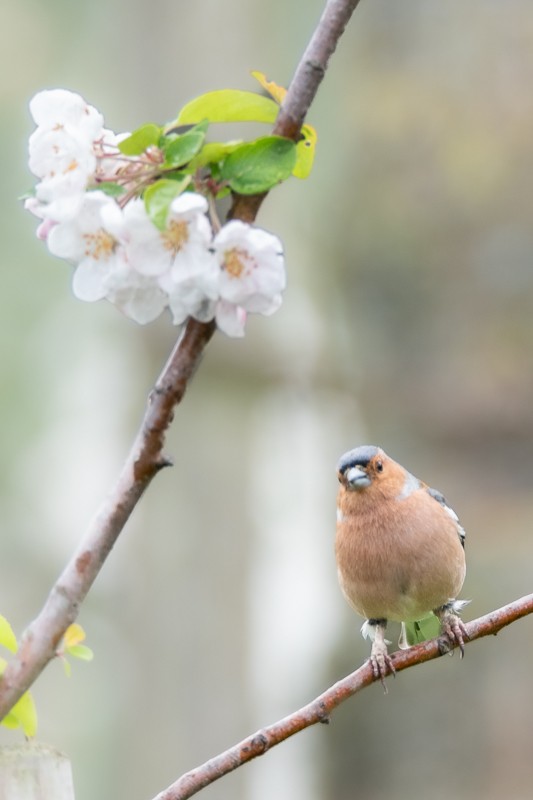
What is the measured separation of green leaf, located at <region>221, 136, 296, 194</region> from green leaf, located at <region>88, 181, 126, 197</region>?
0.12m

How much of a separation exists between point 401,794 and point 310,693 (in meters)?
0.76

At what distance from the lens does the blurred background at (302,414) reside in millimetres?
5953

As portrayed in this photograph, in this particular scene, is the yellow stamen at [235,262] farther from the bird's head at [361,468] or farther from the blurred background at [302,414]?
the blurred background at [302,414]

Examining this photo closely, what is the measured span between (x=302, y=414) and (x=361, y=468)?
3.60 m

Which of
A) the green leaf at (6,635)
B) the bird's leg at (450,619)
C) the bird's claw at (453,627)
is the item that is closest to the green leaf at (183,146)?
the green leaf at (6,635)

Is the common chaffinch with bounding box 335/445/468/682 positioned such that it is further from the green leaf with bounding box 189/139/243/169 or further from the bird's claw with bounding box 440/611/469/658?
the green leaf with bounding box 189/139/243/169

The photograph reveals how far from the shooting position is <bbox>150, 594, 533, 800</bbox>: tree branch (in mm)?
1123

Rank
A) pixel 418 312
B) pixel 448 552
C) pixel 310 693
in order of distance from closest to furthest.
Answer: pixel 448 552 → pixel 310 693 → pixel 418 312

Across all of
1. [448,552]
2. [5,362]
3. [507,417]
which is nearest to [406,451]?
[507,417]

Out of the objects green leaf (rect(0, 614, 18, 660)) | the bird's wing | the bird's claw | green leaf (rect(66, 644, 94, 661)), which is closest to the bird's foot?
the bird's claw

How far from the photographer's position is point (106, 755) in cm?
635

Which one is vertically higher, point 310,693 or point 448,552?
point 310,693

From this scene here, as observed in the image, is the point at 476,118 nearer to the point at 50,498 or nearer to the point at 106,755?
the point at 50,498

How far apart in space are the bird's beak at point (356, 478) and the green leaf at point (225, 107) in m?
1.40
